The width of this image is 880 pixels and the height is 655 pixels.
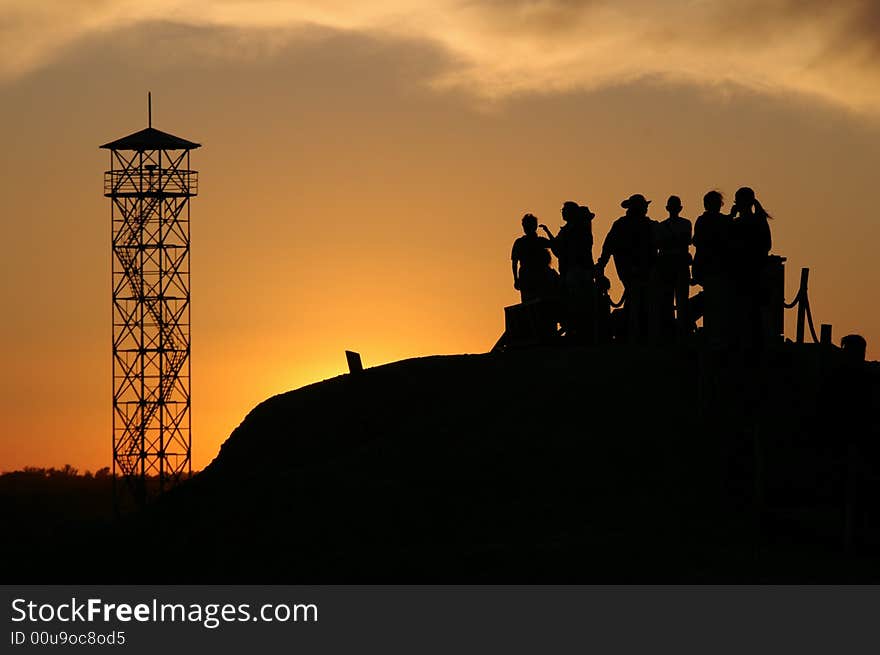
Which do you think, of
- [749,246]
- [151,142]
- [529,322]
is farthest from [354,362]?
[151,142]

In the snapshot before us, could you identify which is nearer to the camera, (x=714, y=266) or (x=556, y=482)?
(x=556, y=482)

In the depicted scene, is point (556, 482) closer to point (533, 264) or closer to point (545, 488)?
point (545, 488)

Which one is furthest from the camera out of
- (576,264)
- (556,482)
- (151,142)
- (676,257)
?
(151,142)

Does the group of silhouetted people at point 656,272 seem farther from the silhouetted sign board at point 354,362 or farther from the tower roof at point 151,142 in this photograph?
the tower roof at point 151,142

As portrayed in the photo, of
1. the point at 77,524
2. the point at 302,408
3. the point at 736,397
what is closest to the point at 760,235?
the point at 736,397

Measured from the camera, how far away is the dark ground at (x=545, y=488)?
23562 mm

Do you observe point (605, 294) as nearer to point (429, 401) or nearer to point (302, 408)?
point (429, 401)

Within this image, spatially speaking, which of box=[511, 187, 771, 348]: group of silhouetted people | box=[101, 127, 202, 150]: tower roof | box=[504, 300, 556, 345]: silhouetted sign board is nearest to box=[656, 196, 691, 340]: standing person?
box=[511, 187, 771, 348]: group of silhouetted people

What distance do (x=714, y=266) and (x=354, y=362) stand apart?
7705mm

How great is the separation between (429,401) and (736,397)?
560 centimetres

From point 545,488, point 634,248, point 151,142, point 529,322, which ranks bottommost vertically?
point 545,488

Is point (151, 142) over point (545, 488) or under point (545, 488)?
over

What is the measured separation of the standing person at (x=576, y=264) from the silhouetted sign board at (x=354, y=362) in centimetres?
359

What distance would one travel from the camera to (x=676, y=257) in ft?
99.8
